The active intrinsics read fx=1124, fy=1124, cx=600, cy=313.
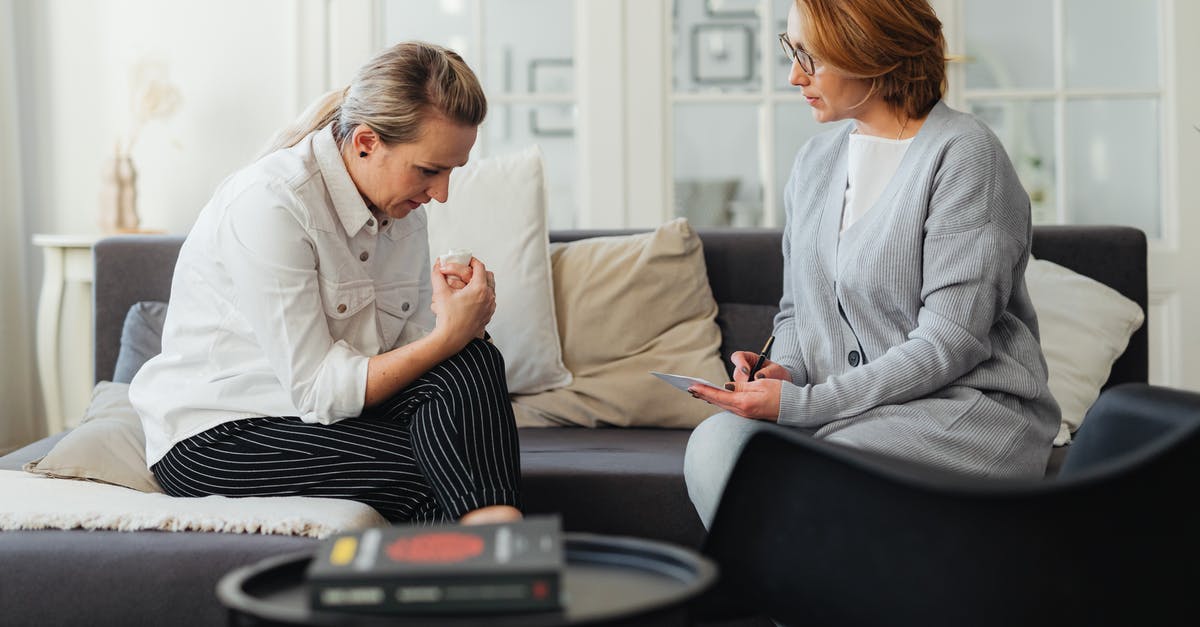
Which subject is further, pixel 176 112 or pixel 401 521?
pixel 176 112

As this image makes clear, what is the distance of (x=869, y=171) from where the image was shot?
167cm

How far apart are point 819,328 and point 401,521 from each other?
2.22 feet

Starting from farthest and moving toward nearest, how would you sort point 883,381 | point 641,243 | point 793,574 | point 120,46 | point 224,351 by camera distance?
point 120,46
point 641,243
point 224,351
point 883,381
point 793,574

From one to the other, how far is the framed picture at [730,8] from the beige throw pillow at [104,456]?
80.4 inches

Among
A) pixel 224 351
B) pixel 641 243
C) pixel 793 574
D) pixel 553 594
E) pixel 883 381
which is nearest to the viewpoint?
pixel 553 594

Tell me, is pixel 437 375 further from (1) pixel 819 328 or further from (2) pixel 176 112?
(2) pixel 176 112

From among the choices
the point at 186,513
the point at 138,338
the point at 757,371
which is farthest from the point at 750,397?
the point at 138,338

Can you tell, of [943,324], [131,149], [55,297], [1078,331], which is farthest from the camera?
[131,149]

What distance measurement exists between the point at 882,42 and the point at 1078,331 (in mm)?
896

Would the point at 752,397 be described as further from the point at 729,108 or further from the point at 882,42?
the point at 729,108

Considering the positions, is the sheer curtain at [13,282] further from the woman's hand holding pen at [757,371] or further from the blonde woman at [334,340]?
the woman's hand holding pen at [757,371]

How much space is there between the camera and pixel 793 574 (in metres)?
1.07

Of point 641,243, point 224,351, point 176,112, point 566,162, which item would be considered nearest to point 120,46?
point 176,112

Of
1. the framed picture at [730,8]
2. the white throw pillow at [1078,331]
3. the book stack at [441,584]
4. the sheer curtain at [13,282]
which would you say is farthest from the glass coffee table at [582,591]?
the sheer curtain at [13,282]
